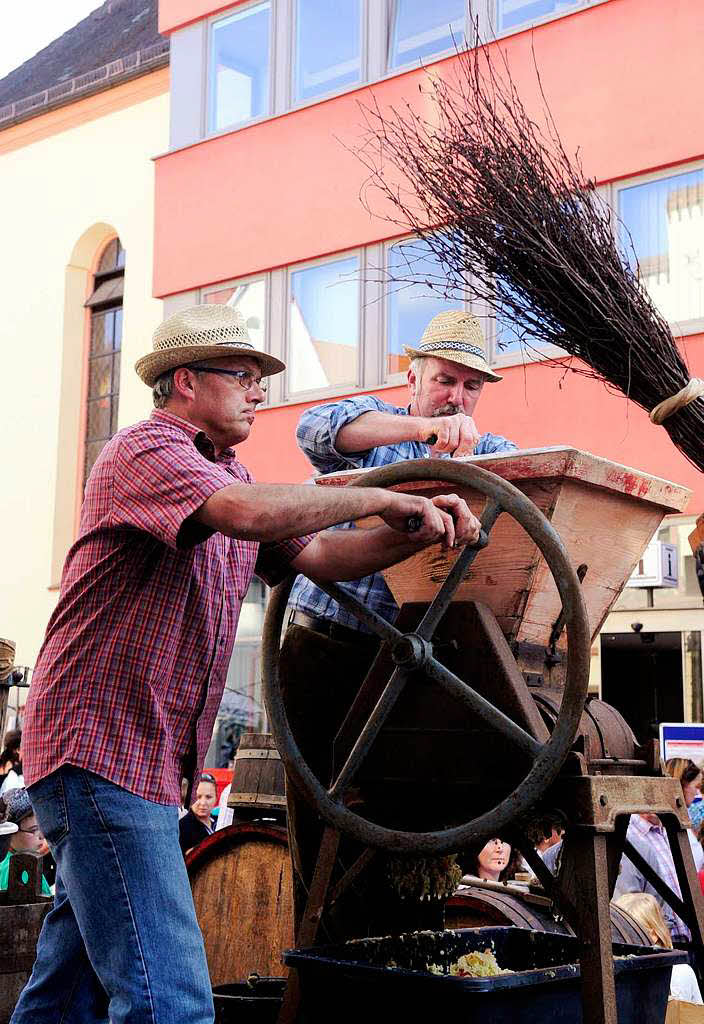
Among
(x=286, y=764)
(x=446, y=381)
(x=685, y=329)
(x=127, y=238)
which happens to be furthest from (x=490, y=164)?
(x=127, y=238)

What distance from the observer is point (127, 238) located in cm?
1817

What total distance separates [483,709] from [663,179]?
945 cm

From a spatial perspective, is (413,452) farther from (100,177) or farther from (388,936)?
(100,177)

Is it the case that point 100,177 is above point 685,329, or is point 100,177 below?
above

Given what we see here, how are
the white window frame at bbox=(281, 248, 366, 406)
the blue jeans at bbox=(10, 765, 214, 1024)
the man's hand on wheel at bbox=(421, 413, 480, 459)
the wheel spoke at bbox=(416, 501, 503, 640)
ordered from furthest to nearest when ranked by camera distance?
the white window frame at bbox=(281, 248, 366, 406) < the man's hand on wheel at bbox=(421, 413, 480, 459) < the wheel spoke at bbox=(416, 501, 503, 640) < the blue jeans at bbox=(10, 765, 214, 1024)

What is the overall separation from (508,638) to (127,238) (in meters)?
15.7

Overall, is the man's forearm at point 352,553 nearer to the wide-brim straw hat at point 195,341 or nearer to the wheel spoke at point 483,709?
the wheel spoke at point 483,709

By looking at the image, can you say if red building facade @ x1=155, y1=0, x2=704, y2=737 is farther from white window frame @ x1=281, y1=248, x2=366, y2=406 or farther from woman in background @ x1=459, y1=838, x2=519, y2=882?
woman in background @ x1=459, y1=838, x2=519, y2=882

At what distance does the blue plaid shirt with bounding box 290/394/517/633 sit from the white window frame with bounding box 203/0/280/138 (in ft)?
37.7

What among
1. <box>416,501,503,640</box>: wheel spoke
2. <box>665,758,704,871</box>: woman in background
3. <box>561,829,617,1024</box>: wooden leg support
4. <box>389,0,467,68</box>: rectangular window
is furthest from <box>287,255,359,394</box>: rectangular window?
<box>561,829,617,1024</box>: wooden leg support

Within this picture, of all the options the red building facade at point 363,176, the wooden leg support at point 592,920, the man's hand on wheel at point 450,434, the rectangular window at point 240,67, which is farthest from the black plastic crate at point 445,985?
the rectangular window at point 240,67

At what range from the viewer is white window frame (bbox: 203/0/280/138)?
49.0ft

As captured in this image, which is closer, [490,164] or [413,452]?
[413,452]

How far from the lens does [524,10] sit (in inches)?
501
